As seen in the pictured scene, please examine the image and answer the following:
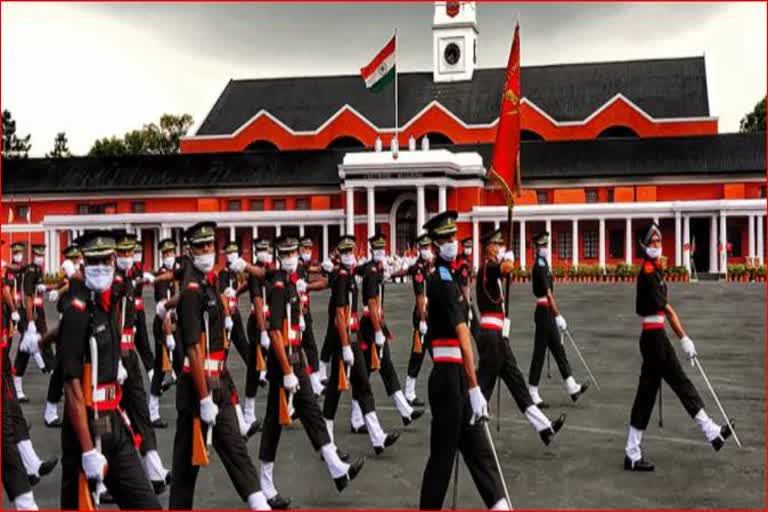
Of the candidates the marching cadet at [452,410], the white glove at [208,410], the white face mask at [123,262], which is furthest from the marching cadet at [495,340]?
the white face mask at [123,262]

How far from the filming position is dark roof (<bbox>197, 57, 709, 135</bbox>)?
64125 mm

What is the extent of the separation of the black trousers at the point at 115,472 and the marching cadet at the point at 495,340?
4.55m

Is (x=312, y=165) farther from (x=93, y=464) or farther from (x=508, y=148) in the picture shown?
(x=93, y=464)

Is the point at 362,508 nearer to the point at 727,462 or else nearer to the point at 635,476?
the point at 635,476

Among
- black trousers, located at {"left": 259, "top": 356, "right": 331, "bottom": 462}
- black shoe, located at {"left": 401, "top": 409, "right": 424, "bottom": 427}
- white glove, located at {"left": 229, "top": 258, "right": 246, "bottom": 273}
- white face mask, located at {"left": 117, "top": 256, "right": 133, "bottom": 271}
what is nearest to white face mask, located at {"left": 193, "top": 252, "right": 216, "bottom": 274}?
white glove, located at {"left": 229, "top": 258, "right": 246, "bottom": 273}

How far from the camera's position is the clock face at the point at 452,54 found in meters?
70.6

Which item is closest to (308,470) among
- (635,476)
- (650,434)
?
(635,476)

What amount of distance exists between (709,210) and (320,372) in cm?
3986

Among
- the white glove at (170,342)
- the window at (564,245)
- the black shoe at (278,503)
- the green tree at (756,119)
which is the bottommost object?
the black shoe at (278,503)

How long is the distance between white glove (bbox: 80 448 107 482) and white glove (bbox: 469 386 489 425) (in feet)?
8.86

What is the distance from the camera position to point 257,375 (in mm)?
12188

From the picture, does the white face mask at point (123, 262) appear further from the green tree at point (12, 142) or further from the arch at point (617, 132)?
the green tree at point (12, 142)

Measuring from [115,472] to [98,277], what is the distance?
1.35 m

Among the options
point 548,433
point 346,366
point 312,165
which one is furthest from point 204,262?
point 312,165
